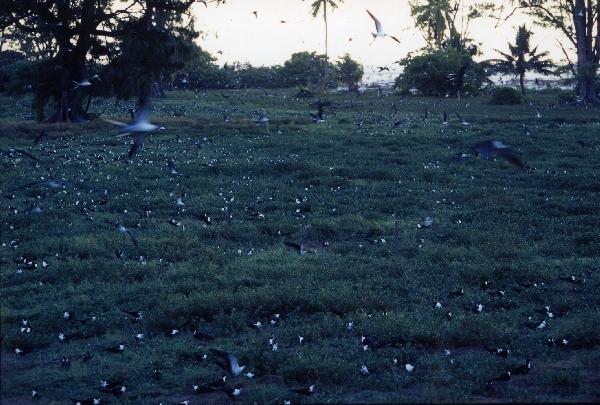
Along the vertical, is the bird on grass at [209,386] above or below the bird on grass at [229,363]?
below

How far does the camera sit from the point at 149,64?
30234 mm

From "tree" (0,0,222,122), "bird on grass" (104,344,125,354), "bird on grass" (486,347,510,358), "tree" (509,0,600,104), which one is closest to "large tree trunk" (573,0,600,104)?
"tree" (509,0,600,104)

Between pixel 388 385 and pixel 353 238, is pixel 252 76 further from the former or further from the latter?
pixel 388 385

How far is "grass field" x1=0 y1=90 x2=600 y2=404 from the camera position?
7.82 m

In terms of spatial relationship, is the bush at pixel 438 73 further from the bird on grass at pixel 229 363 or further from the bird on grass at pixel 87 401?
the bird on grass at pixel 87 401

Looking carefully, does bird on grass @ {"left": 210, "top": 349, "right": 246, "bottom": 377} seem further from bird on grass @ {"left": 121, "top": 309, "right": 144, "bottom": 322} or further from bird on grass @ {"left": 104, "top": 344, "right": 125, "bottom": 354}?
bird on grass @ {"left": 121, "top": 309, "right": 144, "bottom": 322}

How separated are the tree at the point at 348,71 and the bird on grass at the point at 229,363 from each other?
238 ft

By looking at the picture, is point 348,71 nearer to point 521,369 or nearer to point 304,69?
point 304,69

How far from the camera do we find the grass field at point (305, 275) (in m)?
7.82

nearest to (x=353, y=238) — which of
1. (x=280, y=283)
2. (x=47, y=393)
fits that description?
(x=280, y=283)

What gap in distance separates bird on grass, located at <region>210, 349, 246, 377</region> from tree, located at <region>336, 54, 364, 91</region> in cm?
7253

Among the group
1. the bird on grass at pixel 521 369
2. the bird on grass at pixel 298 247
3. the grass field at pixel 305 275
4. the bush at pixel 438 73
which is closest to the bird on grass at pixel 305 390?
the grass field at pixel 305 275

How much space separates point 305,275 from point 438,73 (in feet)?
172

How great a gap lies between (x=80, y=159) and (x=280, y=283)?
1317 cm
